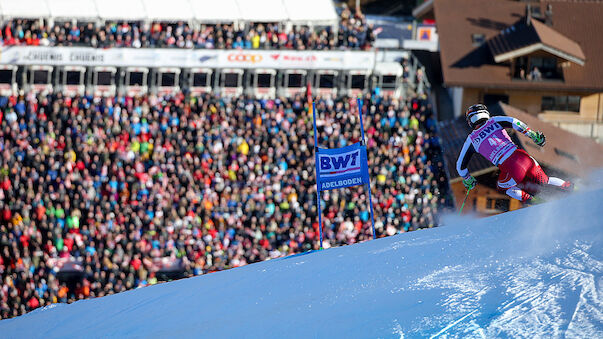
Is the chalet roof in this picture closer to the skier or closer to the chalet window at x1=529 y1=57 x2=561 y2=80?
the chalet window at x1=529 y1=57 x2=561 y2=80

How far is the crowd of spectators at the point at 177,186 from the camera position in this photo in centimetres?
2108

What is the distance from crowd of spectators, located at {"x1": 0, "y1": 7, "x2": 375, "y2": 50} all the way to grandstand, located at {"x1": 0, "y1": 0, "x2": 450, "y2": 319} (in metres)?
0.05

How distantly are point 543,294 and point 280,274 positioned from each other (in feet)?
10.3

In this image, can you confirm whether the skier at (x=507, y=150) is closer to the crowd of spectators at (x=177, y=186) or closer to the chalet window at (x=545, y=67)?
the crowd of spectators at (x=177, y=186)

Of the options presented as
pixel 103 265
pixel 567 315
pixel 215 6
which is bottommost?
pixel 103 265

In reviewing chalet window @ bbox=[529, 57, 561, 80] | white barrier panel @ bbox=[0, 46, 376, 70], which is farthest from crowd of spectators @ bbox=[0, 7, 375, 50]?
chalet window @ bbox=[529, 57, 561, 80]

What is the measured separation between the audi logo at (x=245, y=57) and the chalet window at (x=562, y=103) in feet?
27.1

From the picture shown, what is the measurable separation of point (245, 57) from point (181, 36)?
2.02 m

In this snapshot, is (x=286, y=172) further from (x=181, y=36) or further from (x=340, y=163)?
(x=340, y=163)

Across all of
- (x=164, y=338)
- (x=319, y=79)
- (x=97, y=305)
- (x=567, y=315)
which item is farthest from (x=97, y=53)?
(x=567, y=315)

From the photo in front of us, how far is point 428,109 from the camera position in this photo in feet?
81.1

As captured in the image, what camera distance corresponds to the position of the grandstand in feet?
69.6

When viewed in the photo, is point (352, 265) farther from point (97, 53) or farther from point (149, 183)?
point (97, 53)

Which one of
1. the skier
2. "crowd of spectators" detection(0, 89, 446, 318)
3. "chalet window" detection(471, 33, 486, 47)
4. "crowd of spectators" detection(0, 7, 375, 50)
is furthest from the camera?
"chalet window" detection(471, 33, 486, 47)
